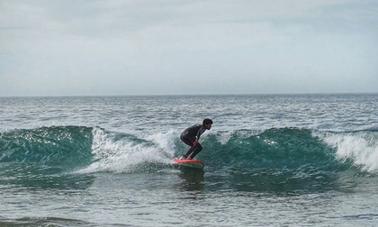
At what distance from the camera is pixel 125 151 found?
2062 cm

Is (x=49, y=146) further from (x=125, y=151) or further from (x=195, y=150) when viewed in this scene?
(x=195, y=150)

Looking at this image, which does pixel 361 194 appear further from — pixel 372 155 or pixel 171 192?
pixel 372 155

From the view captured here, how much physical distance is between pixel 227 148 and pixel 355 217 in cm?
1065

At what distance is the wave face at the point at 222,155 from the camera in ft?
51.7

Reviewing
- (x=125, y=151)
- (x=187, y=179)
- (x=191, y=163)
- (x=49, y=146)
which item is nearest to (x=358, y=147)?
(x=191, y=163)

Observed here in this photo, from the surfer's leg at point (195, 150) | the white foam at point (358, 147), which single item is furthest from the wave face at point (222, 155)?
the surfer's leg at point (195, 150)

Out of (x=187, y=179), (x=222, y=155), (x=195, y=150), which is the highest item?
(x=195, y=150)

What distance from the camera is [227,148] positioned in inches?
797

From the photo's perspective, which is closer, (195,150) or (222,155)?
(195,150)

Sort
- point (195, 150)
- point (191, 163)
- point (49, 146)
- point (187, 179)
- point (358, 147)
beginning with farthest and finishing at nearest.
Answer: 1. point (49, 146)
2. point (358, 147)
3. point (195, 150)
4. point (191, 163)
5. point (187, 179)

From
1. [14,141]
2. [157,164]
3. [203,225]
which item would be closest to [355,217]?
[203,225]

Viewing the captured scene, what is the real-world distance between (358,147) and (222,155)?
4.60 meters

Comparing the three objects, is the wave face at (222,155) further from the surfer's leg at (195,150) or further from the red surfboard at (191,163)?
the surfer's leg at (195,150)

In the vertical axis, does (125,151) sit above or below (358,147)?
below
